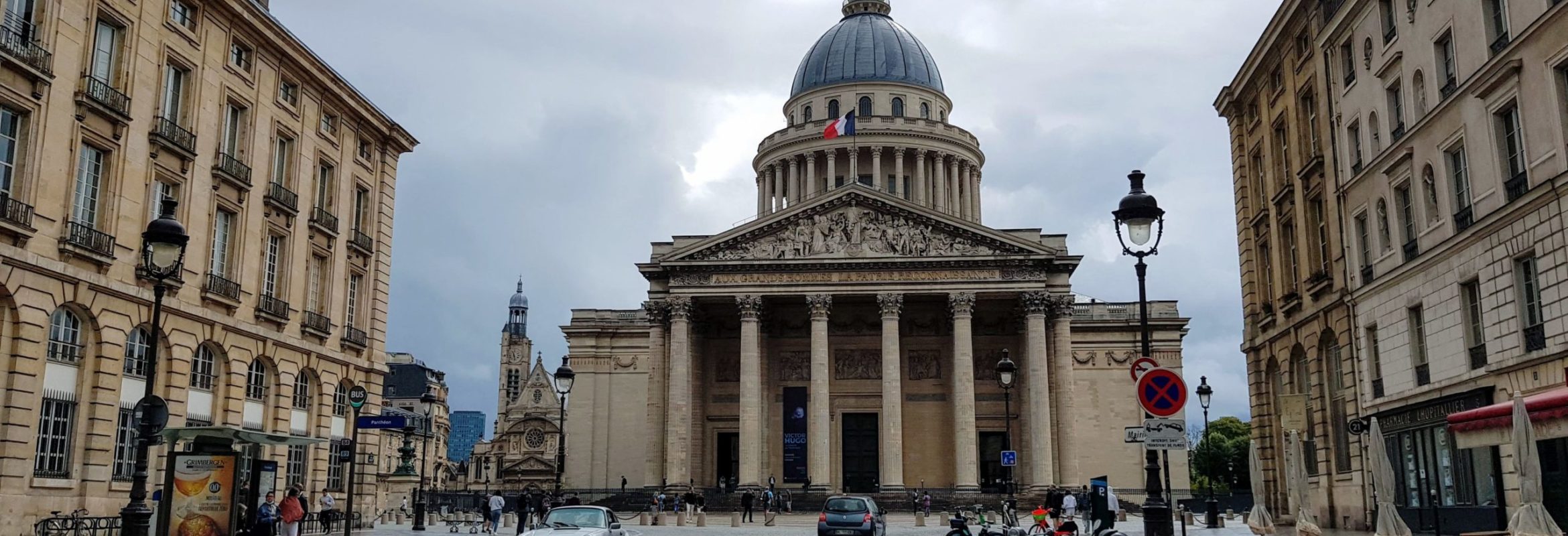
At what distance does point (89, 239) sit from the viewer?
2659 cm

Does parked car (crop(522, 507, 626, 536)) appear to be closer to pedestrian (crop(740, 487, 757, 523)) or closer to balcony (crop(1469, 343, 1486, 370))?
A: balcony (crop(1469, 343, 1486, 370))

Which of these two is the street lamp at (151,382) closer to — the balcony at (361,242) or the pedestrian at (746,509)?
the balcony at (361,242)

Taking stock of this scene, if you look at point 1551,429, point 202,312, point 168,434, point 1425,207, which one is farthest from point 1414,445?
point 202,312

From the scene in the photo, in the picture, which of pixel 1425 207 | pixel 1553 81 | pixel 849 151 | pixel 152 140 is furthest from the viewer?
pixel 849 151

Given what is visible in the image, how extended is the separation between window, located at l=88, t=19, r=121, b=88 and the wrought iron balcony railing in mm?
3392

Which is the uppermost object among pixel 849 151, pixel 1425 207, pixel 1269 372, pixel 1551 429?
pixel 849 151

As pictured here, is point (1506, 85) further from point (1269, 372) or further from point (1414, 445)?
point (1269, 372)

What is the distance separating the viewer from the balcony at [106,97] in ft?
86.4

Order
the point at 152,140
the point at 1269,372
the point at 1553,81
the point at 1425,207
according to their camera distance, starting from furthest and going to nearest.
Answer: the point at 1269,372, the point at 152,140, the point at 1425,207, the point at 1553,81

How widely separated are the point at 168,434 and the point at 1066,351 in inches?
1775

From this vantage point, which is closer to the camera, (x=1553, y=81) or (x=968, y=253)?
(x=1553, y=81)

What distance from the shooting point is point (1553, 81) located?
20.5 meters

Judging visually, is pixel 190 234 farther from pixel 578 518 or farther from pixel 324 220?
pixel 578 518

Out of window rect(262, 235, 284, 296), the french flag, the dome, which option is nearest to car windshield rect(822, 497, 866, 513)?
window rect(262, 235, 284, 296)
